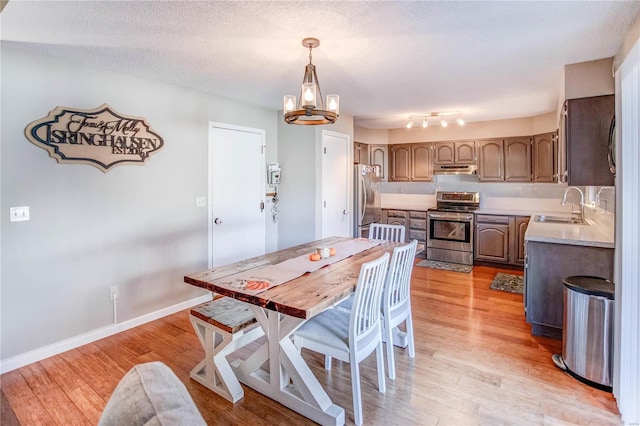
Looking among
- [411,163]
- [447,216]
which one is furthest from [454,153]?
[447,216]

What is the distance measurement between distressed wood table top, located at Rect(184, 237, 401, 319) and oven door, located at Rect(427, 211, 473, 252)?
332 cm

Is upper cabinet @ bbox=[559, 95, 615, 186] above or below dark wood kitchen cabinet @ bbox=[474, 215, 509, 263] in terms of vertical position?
above

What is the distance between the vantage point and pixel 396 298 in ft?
8.35

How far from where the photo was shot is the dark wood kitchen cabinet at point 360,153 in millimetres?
5869

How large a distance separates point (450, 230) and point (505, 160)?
1.42m

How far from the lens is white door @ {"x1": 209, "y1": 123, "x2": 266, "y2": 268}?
13.1 feet

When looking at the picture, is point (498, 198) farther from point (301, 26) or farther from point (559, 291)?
point (301, 26)

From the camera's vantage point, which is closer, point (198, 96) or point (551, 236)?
point (551, 236)

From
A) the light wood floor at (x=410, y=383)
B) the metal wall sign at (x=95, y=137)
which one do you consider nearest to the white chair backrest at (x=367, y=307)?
the light wood floor at (x=410, y=383)

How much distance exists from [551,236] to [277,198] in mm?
3241

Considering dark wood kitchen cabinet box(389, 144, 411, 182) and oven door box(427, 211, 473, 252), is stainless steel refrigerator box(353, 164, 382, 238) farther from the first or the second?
oven door box(427, 211, 473, 252)

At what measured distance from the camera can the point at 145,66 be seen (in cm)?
296

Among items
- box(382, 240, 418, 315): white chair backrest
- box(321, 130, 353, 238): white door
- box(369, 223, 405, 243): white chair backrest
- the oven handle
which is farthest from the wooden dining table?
the oven handle

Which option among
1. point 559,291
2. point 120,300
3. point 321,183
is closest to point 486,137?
point 321,183
